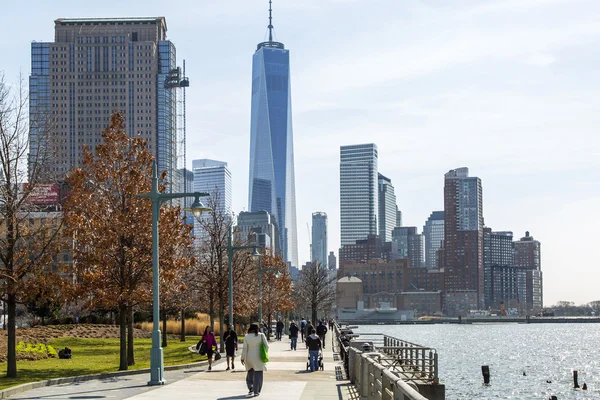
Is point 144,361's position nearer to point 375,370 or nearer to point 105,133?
point 105,133

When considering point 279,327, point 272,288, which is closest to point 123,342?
point 279,327

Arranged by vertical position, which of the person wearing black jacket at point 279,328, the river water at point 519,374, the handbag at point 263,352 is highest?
the handbag at point 263,352

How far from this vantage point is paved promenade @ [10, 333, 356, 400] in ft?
76.2

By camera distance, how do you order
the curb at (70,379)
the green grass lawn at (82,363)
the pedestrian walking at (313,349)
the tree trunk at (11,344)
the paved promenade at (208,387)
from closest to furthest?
the paved promenade at (208,387) < the curb at (70,379) < the tree trunk at (11,344) < the green grass lawn at (82,363) < the pedestrian walking at (313,349)

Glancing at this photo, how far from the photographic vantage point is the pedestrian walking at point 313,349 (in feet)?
109

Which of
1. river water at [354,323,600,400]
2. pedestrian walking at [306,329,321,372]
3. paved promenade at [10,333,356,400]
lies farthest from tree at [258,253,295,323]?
paved promenade at [10,333,356,400]

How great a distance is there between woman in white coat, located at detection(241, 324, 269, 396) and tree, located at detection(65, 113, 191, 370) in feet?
36.2

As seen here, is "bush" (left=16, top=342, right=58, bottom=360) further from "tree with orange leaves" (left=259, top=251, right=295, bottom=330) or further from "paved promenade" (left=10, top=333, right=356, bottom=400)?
"tree with orange leaves" (left=259, top=251, right=295, bottom=330)

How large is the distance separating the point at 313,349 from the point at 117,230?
9.00 m

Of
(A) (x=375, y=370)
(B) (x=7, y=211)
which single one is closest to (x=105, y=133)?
(B) (x=7, y=211)

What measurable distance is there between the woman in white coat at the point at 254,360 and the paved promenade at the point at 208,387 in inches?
14.4

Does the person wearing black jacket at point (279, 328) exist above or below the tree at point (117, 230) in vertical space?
below

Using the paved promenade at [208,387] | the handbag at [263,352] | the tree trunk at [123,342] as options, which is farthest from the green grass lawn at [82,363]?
the handbag at [263,352]

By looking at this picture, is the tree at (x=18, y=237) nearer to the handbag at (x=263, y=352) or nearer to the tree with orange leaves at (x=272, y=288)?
the handbag at (x=263, y=352)
